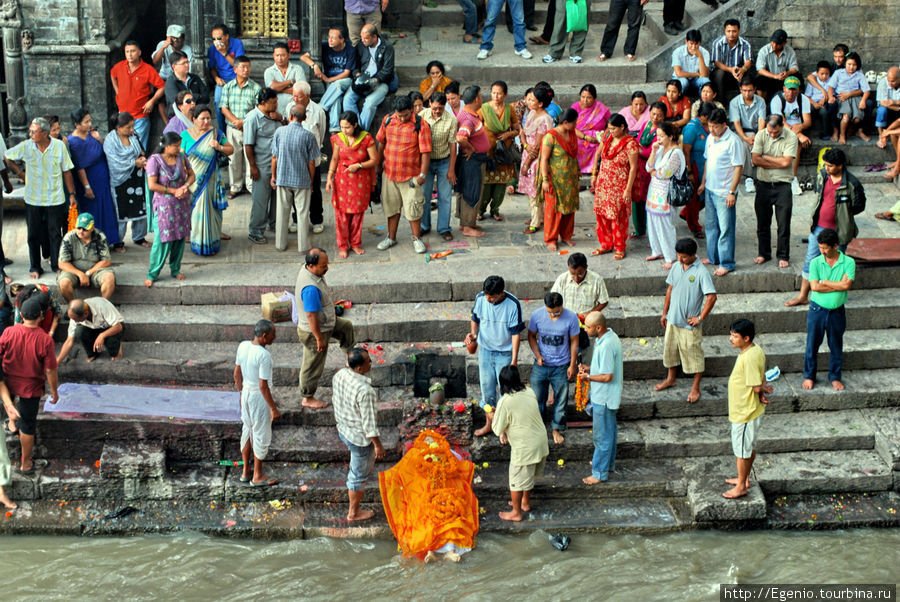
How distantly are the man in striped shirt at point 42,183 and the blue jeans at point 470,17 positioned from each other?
6.22 meters

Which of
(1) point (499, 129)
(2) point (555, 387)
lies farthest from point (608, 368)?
(1) point (499, 129)

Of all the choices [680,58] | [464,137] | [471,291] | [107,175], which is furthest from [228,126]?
[680,58]

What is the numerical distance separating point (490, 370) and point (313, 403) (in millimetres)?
1542

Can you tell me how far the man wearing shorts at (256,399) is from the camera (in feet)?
29.1

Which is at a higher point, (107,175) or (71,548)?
(107,175)

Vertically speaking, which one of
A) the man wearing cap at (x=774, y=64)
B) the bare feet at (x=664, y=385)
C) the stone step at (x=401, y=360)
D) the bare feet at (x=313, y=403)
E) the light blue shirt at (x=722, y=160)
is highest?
the man wearing cap at (x=774, y=64)

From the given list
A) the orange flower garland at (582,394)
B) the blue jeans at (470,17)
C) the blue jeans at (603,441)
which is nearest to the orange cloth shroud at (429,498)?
the blue jeans at (603,441)

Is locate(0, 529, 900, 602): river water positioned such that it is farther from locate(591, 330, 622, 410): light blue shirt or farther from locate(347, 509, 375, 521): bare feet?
locate(591, 330, 622, 410): light blue shirt

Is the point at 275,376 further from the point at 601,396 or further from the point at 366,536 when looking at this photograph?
the point at 601,396

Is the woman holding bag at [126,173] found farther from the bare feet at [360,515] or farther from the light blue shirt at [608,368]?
the light blue shirt at [608,368]

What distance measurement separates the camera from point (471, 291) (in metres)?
A: 11.0

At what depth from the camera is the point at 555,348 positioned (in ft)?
30.3

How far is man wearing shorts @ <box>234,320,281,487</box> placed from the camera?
8867mm

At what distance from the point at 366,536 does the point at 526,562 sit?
1.27m
